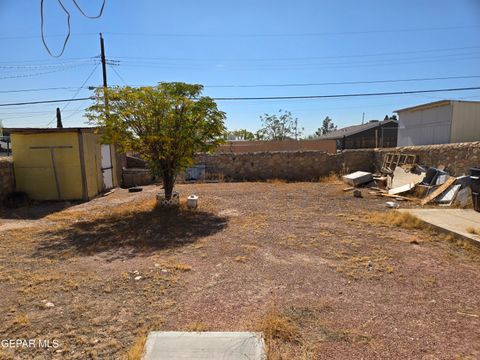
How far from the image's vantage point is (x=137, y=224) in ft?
21.9

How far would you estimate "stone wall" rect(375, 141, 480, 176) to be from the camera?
8812mm

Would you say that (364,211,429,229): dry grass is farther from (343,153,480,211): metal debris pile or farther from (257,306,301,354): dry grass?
(257,306,301,354): dry grass

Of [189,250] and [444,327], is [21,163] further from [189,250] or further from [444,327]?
[444,327]

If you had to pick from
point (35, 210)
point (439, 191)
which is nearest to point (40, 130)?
point (35, 210)

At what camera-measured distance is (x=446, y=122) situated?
13250 millimetres

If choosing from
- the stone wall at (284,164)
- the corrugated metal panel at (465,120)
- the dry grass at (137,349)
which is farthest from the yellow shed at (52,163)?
the corrugated metal panel at (465,120)

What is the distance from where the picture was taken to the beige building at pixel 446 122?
1296 cm


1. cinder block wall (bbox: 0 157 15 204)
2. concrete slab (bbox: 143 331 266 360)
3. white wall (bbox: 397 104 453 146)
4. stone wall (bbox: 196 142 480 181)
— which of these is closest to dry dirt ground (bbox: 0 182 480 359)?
concrete slab (bbox: 143 331 266 360)

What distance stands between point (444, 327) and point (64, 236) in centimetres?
630

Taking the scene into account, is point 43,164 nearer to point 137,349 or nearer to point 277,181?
point 137,349

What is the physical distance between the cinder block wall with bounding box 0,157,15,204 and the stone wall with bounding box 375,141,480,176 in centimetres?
1413

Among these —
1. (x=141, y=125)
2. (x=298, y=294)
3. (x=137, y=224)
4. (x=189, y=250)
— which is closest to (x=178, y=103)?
(x=141, y=125)

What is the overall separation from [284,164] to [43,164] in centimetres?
1033

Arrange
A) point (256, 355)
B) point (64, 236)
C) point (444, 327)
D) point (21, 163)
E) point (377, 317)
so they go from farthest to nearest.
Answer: point (21, 163) → point (64, 236) → point (377, 317) → point (444, 327) → point (256, 355)
